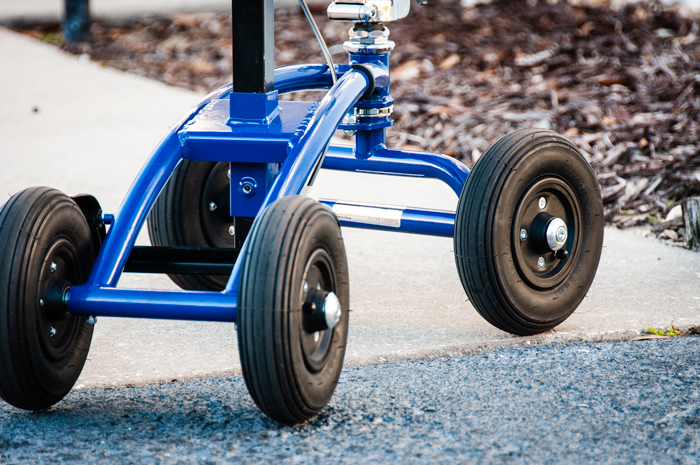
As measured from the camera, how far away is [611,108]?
559cm

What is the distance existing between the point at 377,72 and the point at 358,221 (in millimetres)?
499

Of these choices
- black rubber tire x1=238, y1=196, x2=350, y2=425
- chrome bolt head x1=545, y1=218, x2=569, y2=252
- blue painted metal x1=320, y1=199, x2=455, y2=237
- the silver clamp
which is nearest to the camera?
black rubber tire x1=238, y1=196, x2=350, y2=425

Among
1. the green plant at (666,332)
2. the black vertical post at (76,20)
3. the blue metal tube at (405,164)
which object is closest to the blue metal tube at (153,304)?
the blue metal tube at (405,164)

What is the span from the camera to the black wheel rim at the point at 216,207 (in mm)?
3285

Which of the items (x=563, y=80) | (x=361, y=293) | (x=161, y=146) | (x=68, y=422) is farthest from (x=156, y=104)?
(x=68, y=422)

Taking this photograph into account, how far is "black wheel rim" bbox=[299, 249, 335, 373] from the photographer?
2.18 metres

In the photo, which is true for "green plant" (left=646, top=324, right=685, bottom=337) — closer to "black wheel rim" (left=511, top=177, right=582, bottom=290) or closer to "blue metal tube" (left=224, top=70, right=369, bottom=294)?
"black wheel rim" (left=511, top=177, right=582, bottom=290)

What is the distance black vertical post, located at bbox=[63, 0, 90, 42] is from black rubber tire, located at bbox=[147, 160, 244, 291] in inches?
226

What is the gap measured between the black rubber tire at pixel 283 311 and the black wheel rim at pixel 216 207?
1.12 m

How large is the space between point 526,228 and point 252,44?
97 centimetres

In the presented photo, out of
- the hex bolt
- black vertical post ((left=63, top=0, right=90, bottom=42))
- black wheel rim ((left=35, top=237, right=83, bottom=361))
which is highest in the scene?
black vertical post ((left=63, top=0, right=90, bottom=42))

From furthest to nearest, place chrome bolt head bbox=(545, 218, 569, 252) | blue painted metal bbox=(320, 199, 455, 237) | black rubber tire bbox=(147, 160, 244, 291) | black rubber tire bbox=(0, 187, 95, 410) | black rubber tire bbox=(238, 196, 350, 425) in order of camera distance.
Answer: black rubber tire bbox=(147, 160, 244, 291) < blue painted metal bbox=(320, 199, 455, 237) < chrome bolt head bbox=(545, 218, 569, 252) < black rubber tire bbox=(0, 187, 95, 410) < black rubber tire bbox=(238, 196, 350, 425)

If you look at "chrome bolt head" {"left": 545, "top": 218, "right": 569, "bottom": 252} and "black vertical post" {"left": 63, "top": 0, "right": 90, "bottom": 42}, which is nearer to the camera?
"chrome bolt head" {"left": 545, "top": 218, "right": 569, "bottom": 252}

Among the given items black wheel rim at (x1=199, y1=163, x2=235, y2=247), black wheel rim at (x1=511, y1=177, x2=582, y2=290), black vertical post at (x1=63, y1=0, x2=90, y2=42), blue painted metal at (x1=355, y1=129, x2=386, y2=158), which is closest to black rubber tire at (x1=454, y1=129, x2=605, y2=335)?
black wheel rim at (x1=511, y1=177, x2=582, y2=290)
